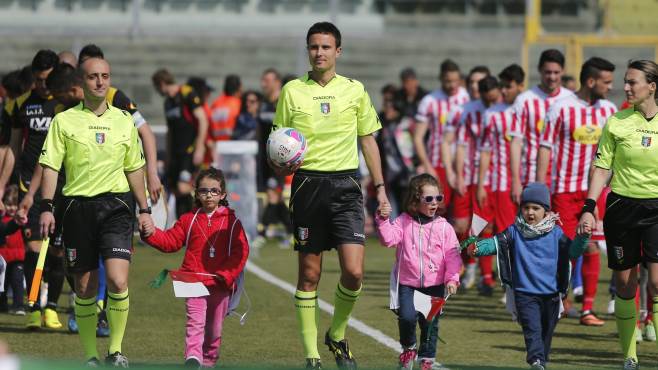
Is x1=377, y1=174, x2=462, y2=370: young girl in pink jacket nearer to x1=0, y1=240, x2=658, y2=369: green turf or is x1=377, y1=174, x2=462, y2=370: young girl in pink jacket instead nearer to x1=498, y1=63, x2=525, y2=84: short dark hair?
x1=0, y1=240, x2=658, y2=369: green turf

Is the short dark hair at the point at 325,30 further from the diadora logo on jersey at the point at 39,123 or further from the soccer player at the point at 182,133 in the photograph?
the soccer player at the point at 182,133

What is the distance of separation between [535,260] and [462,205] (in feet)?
17.0

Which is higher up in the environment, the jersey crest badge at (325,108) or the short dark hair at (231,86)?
the jersey crest badge at (325,108)

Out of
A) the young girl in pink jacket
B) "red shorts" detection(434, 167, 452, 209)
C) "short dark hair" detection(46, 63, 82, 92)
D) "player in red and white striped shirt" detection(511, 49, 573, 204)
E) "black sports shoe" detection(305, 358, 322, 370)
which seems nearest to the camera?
"black sports shoe" detection(305, 358, 322, 370)

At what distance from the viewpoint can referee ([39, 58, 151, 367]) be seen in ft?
29.3

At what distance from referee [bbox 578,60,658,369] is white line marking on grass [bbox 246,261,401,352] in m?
1.84

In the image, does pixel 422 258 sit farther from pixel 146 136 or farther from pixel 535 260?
pixel 146 136

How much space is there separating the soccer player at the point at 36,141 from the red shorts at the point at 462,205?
4656 mm

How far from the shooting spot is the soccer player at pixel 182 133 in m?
18.1

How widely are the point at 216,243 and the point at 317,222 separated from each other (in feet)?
2.29

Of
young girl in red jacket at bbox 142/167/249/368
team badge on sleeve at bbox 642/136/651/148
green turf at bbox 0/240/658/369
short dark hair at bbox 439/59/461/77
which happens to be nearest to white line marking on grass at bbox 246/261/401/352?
green turf at bbox 0/240/658/369

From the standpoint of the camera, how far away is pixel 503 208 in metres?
13.8

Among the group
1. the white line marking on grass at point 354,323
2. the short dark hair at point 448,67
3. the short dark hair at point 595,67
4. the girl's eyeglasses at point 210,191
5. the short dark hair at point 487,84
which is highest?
the short dark hair at point 595,67

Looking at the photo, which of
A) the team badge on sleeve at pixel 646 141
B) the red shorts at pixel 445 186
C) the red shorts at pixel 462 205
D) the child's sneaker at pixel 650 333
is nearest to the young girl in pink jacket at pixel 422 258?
the team badge on sleeve at pixel 646 141
